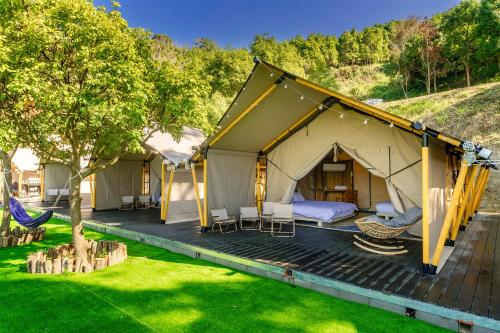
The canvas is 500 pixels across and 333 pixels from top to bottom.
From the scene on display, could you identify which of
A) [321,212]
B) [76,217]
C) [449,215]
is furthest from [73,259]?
[321,212]

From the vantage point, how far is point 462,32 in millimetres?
23812

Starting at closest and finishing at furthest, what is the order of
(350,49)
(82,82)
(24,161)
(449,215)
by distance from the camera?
1. (449,215)
2. (82,82)
3. (24,161)
4. (350,49)

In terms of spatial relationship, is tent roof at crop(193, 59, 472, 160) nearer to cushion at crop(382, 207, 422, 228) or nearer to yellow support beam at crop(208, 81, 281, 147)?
yellow support beam at crop(208, 81, 281, 147)

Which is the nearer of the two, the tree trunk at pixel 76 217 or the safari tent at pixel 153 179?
the tree trunk at pixel 76 217

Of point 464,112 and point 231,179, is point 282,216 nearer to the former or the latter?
point 231,179

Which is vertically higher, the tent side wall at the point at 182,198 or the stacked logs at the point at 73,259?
the tent side wall at the point at 182,198

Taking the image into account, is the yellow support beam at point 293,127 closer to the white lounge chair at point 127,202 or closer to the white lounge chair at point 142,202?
the white lounge chair at point 142,202

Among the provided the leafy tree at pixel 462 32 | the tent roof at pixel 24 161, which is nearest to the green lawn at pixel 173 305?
the tent roof at pixel 24 161

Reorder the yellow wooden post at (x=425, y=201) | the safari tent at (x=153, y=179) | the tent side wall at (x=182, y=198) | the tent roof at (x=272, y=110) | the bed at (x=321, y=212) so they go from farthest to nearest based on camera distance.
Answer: the tent side wall at (x=182, y=198), the safari tent at (x=153, y=179), the bed at (x=321, y=212), the tent roof at (x=272, y=110), the yellow wooden post at (x=425, y=201)

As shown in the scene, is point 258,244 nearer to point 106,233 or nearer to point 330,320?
point 330,320

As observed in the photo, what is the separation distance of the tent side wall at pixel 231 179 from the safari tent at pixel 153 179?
36.7 inches

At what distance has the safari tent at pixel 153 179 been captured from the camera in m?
9.80

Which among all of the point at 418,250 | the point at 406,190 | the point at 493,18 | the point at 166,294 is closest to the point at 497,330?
the point at 418,250

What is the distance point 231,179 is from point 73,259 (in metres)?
4.81
